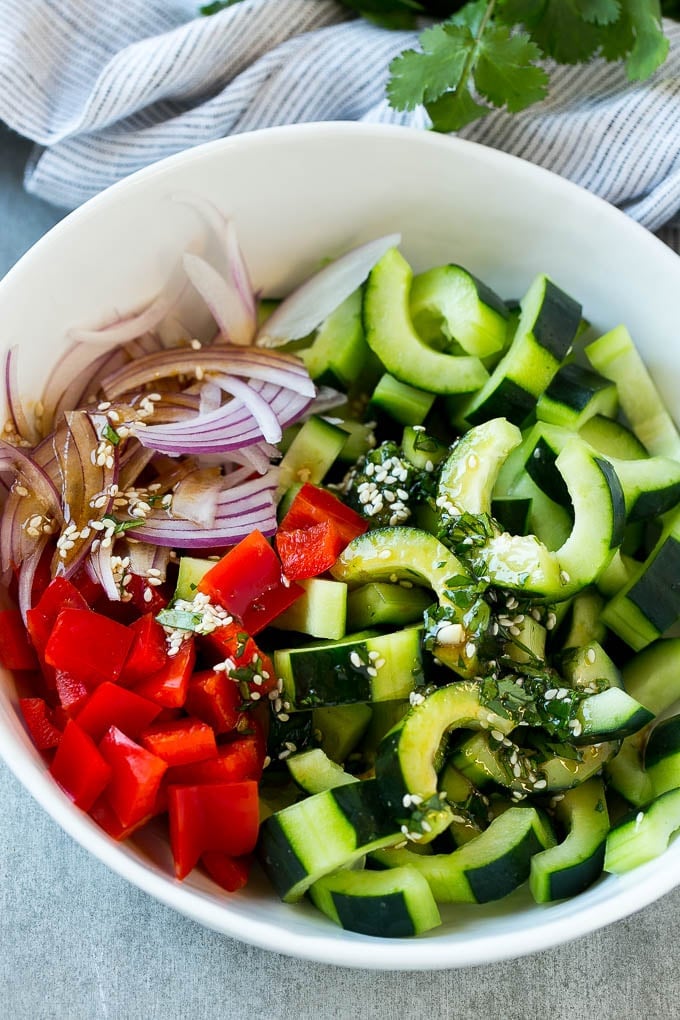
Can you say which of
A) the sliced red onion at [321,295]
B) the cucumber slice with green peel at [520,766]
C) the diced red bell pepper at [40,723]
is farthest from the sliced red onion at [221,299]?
the cucumber slice with green peel at [520,766]

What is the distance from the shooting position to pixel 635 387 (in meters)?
2.03

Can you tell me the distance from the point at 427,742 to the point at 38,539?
786 millimetres

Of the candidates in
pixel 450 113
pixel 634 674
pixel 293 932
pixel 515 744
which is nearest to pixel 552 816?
pixel 515 744

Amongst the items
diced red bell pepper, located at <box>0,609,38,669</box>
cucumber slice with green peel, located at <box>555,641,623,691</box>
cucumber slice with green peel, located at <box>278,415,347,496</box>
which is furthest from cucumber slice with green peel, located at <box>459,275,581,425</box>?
diced red bell pepper, located at <box>0,609,38,669</box>

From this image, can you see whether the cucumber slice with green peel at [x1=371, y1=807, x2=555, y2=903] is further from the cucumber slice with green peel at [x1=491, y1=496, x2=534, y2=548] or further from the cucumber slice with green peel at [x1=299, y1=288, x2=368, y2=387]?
the cucumber slice with green peel at [x1=299, y1=288, x2=368, y2=387]

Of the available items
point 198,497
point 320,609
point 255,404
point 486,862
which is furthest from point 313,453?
point 486,862

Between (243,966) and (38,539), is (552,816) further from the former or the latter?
(38,539)

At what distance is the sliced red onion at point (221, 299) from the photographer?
6.47 ft

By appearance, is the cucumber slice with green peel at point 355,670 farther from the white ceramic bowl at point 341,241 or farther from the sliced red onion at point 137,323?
the sliced red onion at point 137,323

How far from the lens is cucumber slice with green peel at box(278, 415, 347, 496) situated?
6.26 feet

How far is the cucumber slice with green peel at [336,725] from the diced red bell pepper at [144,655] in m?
0.29

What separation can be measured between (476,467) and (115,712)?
0.76m

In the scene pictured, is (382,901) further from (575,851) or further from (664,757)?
(664,757)

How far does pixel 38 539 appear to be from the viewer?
174 cm
